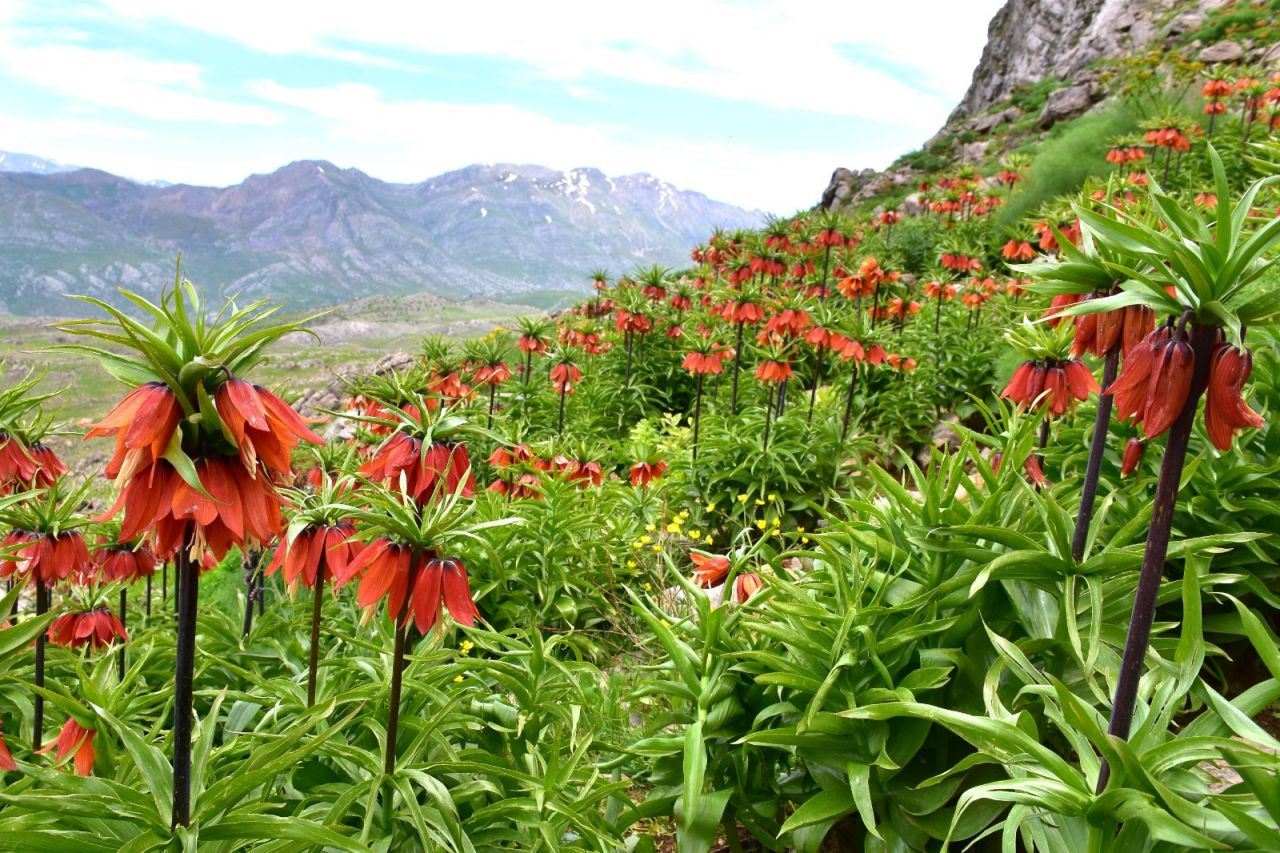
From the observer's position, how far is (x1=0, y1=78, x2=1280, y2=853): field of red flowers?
5.29 ft

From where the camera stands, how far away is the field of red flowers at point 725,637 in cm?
161

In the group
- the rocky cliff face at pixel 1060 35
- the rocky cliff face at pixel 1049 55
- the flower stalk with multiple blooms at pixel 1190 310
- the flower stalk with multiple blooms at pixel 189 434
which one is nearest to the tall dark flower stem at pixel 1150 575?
the flower stalk with multiple blooms at pixel 1190 310

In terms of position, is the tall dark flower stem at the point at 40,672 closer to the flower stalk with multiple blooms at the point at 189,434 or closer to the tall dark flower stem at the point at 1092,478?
the flower stalk with multiple blooms at the point at 189,434

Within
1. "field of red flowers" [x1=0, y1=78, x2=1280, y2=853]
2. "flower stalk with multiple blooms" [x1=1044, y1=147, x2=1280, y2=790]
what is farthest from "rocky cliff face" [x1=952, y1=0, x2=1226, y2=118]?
"flower stalk with multiple blooms" [x1=1044, y1=147, x2=1280, y2=790]

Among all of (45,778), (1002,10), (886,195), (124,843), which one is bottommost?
(124,843)

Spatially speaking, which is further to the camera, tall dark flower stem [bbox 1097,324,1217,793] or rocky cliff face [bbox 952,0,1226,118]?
rocky cliff face [bbox 952,0,1226,118]

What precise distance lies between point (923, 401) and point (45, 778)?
7.83 m

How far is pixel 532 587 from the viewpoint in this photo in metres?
5.00

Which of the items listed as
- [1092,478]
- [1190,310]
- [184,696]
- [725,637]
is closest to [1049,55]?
[1092,478]

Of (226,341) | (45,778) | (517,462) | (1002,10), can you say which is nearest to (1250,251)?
(226,341)

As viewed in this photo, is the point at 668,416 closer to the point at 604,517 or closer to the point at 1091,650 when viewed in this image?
the point at 604,517

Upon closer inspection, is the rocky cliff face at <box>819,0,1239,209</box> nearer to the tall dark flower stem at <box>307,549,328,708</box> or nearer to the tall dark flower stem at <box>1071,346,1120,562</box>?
the tall dark flower stem at <box>1071,346,1120,562</box>

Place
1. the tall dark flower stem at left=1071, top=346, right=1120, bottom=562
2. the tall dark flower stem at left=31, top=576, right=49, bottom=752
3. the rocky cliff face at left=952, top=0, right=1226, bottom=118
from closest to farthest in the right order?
the tall dark flower stem at left=1071, top=346, right=1120, bottom=562 → the tall dark flower stem at left=31, top=576, right=49, bottom=752 → the rocky cliff face at left=952, top=0, right=1226, bottom=118

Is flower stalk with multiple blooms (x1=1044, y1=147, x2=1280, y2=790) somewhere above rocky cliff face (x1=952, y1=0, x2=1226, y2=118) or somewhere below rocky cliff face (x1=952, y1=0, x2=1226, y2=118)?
below
